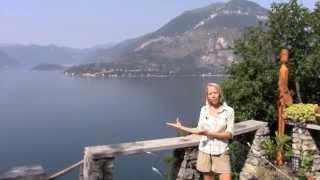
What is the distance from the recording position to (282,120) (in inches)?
369

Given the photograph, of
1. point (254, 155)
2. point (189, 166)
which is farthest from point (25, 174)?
point (254, 155)

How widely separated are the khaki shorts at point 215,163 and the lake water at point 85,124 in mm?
45856

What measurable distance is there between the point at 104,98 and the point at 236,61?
15671cm

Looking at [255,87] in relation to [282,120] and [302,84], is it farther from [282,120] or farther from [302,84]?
[282,120]

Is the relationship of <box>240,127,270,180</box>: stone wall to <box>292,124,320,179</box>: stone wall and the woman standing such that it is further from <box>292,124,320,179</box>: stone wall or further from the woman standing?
the woman standing

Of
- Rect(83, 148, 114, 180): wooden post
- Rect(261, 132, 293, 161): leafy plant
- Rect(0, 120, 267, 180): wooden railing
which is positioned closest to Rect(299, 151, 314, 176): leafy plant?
Rect(261, 132, 293, 161): leafy plant

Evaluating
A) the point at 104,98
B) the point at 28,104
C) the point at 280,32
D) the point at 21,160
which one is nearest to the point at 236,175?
the point at 280,32

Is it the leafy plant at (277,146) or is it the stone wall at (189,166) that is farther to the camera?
the leafy plant at (277,146)

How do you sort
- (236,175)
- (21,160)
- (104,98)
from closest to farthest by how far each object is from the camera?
(236,175) → (21,160) → (104,98)

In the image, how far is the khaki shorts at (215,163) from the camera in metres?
5.18

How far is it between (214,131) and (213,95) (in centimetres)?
42

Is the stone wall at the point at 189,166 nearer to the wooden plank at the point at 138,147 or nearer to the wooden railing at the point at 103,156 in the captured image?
the wooden plank at the point at 138,147

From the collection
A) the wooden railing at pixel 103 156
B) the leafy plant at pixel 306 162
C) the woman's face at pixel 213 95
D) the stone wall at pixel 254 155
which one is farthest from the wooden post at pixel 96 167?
the leafy plant at pixel 306 162

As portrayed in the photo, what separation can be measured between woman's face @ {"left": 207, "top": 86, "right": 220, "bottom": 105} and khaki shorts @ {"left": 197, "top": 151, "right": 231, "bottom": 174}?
66 centimetres
